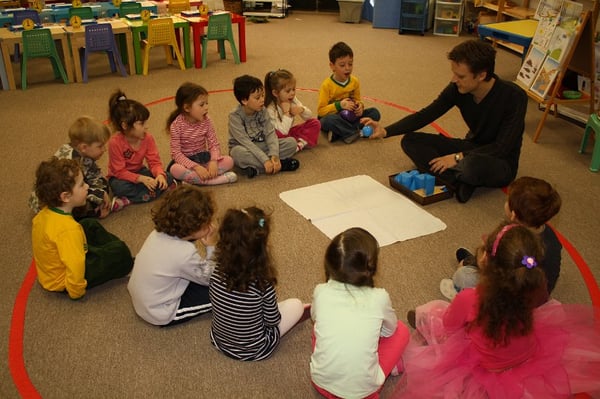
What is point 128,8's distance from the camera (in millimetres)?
6047

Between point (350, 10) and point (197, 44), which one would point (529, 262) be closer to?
point (197, 44)

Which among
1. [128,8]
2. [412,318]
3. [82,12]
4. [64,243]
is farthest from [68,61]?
[412,318]

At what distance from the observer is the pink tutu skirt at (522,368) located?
178cm

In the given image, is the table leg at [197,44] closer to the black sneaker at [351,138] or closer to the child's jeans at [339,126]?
the child's jeans at [339,126]

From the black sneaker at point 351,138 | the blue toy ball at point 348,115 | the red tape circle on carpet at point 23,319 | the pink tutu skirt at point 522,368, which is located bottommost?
the red tape circle on carpet at point 23,319

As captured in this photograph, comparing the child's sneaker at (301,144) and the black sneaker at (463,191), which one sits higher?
the child's sneaker at (301,144)

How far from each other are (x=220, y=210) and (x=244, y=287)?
1.31m

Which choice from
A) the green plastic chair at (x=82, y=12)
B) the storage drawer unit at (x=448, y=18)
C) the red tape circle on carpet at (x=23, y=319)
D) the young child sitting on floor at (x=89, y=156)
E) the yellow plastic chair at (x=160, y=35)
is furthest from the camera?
the storage drawer unit at (x=448, y=18)

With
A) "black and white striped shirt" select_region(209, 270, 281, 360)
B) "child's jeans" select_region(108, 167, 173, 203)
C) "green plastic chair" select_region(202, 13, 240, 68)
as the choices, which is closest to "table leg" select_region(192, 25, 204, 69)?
"green plastic chair" select_region(202, 13, 240, 68)

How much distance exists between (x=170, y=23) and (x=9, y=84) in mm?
1593

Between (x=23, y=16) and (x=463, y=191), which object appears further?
(x=23, y=16)

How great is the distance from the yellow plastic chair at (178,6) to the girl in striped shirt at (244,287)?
5.18 metres

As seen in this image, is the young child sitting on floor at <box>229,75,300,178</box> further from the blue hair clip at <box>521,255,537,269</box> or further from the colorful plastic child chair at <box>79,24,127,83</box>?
the colorful plastic child chair at <box>79,24,127,83</box>

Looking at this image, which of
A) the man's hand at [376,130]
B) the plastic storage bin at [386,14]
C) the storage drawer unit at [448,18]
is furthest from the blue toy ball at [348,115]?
the plastic storage bin at [386,14]
